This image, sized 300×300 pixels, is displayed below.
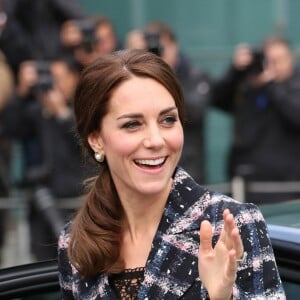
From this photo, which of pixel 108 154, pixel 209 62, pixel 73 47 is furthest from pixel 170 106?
pixel 209 62

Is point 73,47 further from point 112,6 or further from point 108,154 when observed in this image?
point 108,154

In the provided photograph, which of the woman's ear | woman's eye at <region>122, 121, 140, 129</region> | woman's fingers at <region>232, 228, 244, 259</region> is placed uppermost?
woman's eye at <region>122, 121, 140, 129</region>

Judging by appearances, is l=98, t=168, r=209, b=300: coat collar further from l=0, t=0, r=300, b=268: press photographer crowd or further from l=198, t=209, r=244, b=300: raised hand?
l=0, t=0, r=300, b=268: press photographer crowd

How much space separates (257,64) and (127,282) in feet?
13.7

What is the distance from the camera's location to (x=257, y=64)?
21.4 feet

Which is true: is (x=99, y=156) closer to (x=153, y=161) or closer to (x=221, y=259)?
(x=153, y=161)

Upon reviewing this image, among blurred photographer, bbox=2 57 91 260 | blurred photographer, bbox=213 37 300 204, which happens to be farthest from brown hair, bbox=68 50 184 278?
blurred photographer, bbox=213 37 300 204

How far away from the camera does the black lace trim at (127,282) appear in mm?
2498

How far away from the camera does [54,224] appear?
19.3ft

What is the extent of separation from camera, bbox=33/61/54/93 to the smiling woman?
365 centimetres

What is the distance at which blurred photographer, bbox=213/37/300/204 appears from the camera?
6211mm

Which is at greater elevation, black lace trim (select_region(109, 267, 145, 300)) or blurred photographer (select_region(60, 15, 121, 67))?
blurred photographer (select_region(60, 15, 121, 67))

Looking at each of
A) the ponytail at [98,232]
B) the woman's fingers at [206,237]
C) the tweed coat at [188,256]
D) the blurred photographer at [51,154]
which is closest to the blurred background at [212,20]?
the blurred photographer at [51,154]

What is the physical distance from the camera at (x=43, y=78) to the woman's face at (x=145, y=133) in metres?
3.82
